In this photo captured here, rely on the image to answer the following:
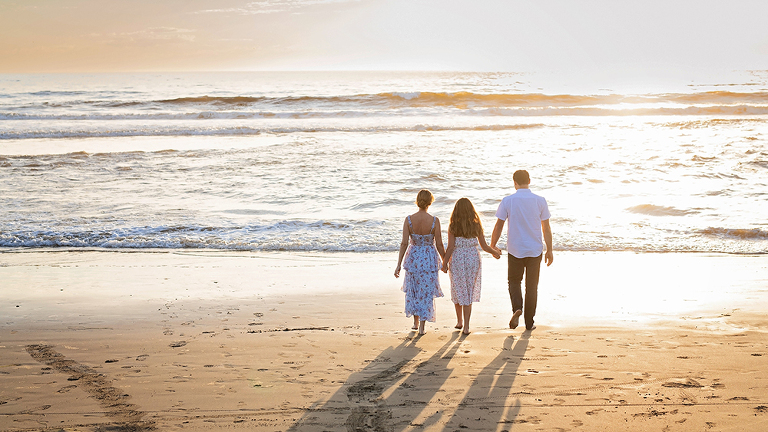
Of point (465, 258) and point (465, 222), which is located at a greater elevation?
point (465, 222)

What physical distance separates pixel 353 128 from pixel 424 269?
21889mm

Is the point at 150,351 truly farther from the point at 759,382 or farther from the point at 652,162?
the point at 652,162

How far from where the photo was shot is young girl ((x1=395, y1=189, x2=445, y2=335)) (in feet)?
17.9

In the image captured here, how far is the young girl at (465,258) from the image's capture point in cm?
548

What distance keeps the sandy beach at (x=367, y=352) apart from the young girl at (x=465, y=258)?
0.33 metres

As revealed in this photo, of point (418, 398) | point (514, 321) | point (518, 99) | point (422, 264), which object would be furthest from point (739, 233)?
point (518, 99)

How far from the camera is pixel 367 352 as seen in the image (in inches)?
190

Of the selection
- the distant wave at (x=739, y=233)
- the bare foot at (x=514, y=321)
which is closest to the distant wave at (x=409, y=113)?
the distant wave at (x=739, y=233)

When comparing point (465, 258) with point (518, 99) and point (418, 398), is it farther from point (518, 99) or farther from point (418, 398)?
point (518, 99)

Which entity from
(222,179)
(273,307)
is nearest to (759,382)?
(273,307)

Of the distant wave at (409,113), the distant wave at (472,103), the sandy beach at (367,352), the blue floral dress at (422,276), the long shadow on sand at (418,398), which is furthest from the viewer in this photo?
the distant wave at (472,103)

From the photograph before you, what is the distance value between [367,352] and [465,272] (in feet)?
4.46

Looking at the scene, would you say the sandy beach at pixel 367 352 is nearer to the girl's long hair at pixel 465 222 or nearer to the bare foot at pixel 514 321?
the bare foot at pixel 514 321

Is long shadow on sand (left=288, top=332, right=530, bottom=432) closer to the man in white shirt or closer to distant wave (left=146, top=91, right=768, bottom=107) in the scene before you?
the man in white shirt
